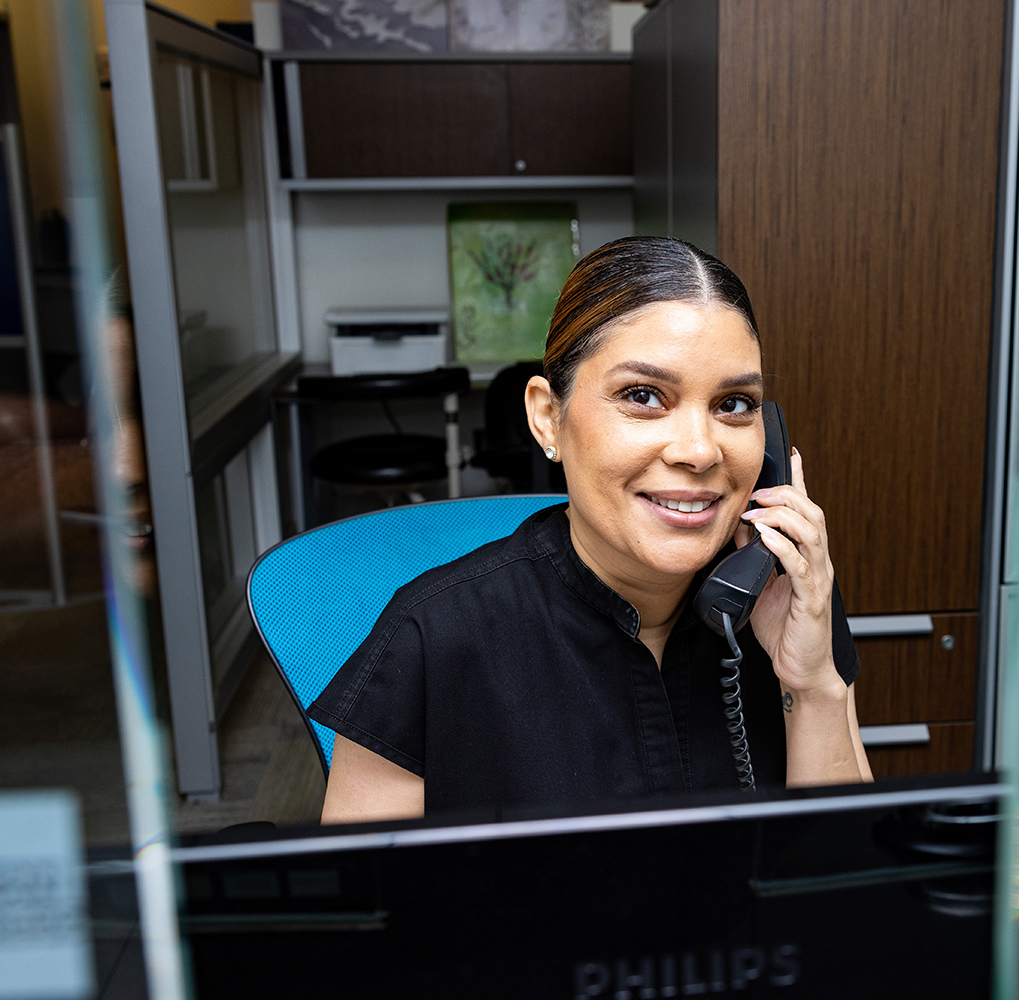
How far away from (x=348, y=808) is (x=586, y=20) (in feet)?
10.6

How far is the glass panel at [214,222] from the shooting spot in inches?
96.9

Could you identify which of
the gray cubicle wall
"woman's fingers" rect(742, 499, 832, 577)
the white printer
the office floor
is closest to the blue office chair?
the office floor

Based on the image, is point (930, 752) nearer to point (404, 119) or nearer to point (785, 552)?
point (785, 552)

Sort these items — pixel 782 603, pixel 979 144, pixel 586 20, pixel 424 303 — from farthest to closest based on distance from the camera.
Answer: pixel 424 303
pixel 586 20
pixel 979 144
pixel 782 603

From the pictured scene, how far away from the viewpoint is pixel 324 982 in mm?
364

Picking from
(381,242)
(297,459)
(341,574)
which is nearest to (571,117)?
(381,242)

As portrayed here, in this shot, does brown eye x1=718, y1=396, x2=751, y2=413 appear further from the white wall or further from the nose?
the white wall

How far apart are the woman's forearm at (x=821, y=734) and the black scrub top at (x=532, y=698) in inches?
2.8

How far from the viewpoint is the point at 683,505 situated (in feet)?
2.88

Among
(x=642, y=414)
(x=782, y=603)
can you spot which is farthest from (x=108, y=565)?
(x=782, y=603)

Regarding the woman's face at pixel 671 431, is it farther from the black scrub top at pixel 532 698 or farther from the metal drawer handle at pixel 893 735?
the metal drawer handle at pixel 893 735

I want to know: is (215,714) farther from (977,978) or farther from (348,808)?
(977,978)

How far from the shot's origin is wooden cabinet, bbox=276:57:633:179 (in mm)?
3426

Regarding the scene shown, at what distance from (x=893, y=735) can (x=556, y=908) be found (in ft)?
6.41
